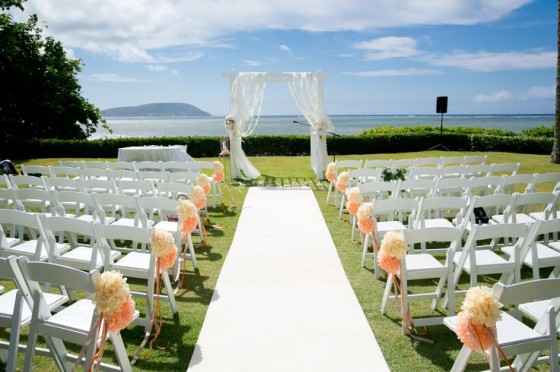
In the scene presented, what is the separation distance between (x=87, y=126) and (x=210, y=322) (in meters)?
24.4

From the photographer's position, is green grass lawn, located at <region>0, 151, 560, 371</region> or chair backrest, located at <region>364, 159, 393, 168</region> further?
chair backrest, located at <region>364, 159, 393, 168</region>

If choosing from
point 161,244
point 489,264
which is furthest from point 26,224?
point 489,264

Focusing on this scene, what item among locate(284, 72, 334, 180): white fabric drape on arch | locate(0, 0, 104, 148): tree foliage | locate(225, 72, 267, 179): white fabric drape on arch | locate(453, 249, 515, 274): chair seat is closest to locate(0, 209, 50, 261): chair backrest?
locate(453, 249, 515, 274): chair seat

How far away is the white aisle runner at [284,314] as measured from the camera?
349cm

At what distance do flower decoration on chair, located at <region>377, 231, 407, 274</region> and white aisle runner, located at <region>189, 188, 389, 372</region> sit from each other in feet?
2.11

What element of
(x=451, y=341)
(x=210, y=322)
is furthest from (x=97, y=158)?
(x=451, y=341)

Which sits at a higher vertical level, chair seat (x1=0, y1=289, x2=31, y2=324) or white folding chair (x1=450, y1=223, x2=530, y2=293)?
white folding chair (x1=450, y1=223, x2=530, y2=293)

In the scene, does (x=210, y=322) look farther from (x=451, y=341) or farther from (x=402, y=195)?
(x=402, y=195)

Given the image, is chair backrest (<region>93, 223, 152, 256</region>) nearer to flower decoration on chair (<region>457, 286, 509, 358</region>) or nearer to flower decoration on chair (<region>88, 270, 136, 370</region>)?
flower decoration on chair (<region>88, 270, 136, 370</region>)

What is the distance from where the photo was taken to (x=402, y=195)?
845 centimetres

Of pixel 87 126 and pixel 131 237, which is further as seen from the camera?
pixel 87 126

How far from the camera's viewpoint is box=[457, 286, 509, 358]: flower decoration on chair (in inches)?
94.3

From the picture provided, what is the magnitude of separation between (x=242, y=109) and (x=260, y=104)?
554mm

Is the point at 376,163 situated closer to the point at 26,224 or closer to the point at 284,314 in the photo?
the point at 284,314
